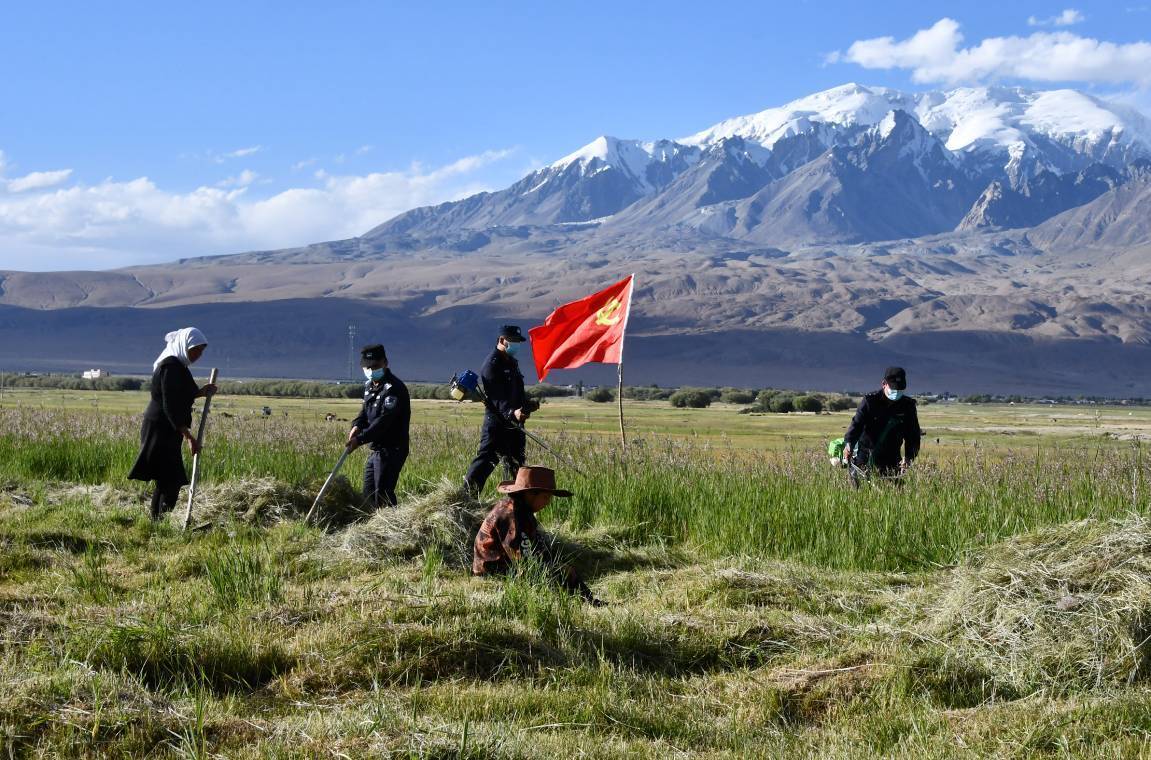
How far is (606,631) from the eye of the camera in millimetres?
7035

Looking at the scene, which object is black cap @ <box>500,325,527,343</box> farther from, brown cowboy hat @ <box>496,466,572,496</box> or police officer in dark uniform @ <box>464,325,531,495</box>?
brown cowboy hat @ <box>496,466,572,496</box>

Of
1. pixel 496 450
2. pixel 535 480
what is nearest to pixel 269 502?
pixel 496 450

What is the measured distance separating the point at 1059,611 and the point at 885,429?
5.52 m

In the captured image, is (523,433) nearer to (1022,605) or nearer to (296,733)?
(1022,605)

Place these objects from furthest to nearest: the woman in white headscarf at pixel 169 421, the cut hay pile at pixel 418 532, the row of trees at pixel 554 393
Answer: the row of trees at pixel 554 393
the woman in white headscarf at pixel 169 421
the cut hay pile at pixel 418 532

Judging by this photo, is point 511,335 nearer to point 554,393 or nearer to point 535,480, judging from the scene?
point 535,480

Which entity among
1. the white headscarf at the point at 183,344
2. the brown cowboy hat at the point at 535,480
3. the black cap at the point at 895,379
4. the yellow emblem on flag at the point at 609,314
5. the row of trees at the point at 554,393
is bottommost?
the row of trees at the point at 554,393

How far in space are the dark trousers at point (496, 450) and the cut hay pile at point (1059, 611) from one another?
5.28 m

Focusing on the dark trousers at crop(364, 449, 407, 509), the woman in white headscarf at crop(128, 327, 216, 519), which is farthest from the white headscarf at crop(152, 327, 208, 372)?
the dark trousers at crop(364, 449, 407, 509)

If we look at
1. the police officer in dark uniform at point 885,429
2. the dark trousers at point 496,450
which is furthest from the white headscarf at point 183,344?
the police officer in dark uniform at point 885,429

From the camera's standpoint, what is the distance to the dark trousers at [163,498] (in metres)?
11.0

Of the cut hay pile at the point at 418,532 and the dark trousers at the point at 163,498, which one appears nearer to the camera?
the cut hay pile at the point at 418,532

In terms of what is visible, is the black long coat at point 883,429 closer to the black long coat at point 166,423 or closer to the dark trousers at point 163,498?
the black long coat at point 166,423

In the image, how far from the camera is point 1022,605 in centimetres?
680
